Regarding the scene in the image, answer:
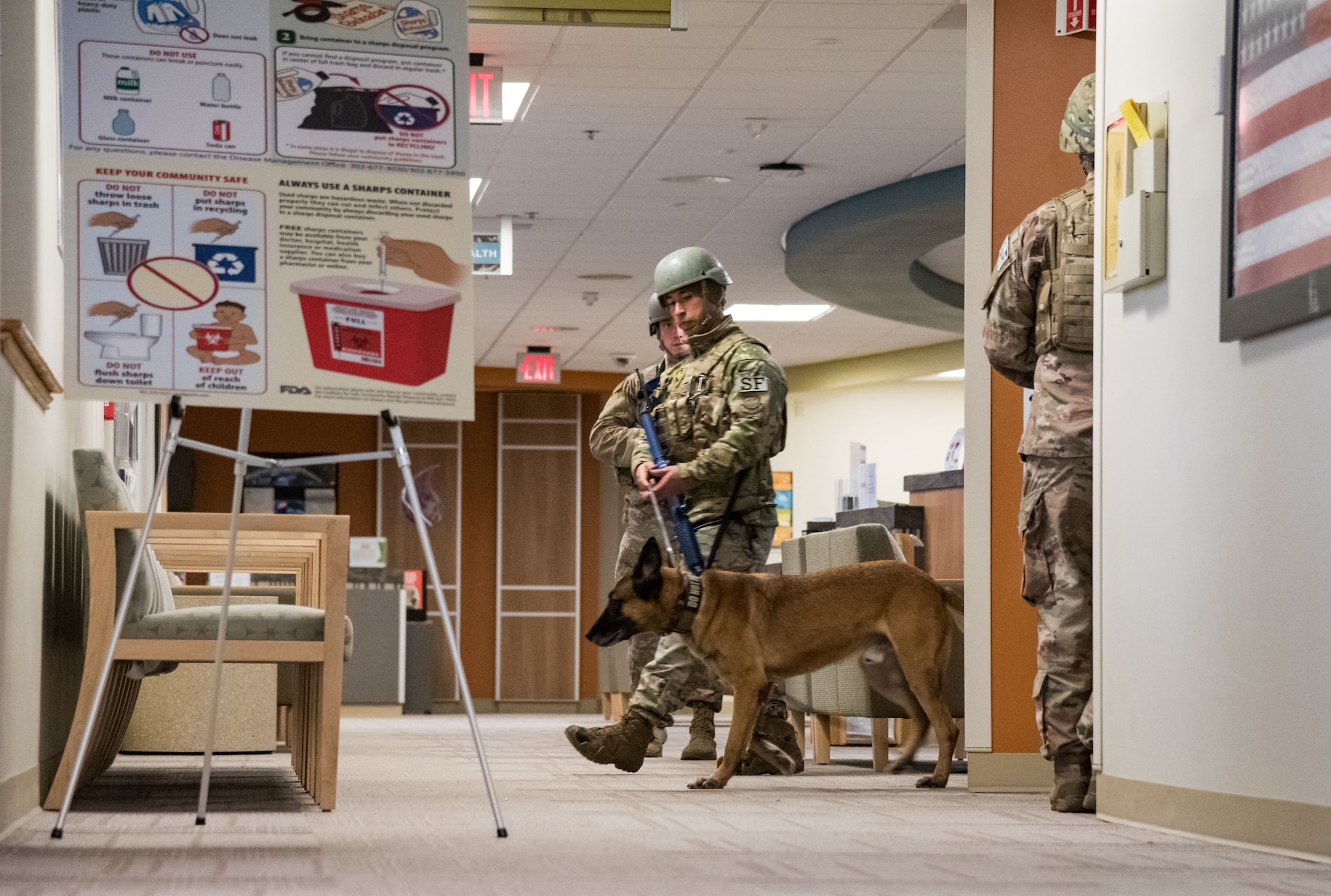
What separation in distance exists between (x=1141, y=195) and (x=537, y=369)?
40.8 feet

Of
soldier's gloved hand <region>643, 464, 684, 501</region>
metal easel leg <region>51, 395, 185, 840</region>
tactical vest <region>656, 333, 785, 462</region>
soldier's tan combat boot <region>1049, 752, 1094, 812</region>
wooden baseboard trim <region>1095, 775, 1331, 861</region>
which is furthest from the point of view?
tactical vest <region>656, 333, 785, 462</region>

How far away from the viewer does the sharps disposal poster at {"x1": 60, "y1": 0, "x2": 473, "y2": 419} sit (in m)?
3.15

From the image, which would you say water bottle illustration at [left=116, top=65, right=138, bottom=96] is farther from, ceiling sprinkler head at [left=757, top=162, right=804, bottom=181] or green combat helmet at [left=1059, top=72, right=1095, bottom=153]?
ceiling sprinkler head at [left=757, top=162, right=804, bottom=181]

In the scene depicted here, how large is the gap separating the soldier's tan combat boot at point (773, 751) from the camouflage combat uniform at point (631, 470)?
245mm

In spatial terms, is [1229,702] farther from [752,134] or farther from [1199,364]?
[752,134]

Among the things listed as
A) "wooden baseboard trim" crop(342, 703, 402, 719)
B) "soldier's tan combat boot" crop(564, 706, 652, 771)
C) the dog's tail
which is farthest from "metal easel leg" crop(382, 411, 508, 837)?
"wooden baseboard trim" crop(342, 703, 402, 719)

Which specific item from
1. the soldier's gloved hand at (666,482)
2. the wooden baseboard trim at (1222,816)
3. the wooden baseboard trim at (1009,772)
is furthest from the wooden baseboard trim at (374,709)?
the wooden baseboard trim at (1222,816)

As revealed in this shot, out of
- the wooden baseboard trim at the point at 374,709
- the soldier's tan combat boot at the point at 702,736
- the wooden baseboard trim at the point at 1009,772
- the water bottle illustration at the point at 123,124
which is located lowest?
the wooden baseboard trim at the point at 374,709

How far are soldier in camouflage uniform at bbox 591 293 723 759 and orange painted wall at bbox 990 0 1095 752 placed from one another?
3.16ft

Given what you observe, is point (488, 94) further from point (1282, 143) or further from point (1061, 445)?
point (1282, 143)

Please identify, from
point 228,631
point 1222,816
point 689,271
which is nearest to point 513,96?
point 689,271

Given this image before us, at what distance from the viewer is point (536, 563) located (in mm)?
17375

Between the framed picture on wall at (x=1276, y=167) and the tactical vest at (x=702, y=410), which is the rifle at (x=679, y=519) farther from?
the framed picture on wall at (x=1276, y=167)

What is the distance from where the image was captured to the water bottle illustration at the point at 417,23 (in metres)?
3.31
